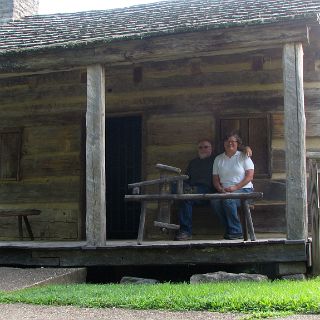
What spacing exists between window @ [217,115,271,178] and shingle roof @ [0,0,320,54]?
6.12ft

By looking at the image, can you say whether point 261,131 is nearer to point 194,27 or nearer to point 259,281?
point 194,27

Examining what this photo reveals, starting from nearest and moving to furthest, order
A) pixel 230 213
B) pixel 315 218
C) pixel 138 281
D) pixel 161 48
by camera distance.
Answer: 1. pixel 138 281
2. pixel 315 218
3. pixel 161 48
4. pixel 230 213

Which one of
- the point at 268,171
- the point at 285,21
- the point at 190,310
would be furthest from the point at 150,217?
the point at 190,310

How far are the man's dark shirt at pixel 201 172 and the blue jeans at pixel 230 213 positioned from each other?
610mm

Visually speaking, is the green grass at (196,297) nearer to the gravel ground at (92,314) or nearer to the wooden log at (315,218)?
the gravel ground at (92,314)

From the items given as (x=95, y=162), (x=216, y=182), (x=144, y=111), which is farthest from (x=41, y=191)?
(x=216, y=182)

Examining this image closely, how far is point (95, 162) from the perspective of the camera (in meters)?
8.52

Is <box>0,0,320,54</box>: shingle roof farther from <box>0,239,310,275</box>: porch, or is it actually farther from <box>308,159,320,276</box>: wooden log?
<box>0,239,310,275</box>: porch

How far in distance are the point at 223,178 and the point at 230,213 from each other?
0.69 m

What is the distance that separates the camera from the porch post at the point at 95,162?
A: 8.38 metres

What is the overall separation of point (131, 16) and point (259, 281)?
595cm

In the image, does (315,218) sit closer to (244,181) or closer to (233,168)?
(244,181)

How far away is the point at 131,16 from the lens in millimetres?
11125

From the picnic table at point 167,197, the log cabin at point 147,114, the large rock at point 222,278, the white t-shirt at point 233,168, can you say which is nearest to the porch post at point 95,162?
the log cabin at point 147,114
